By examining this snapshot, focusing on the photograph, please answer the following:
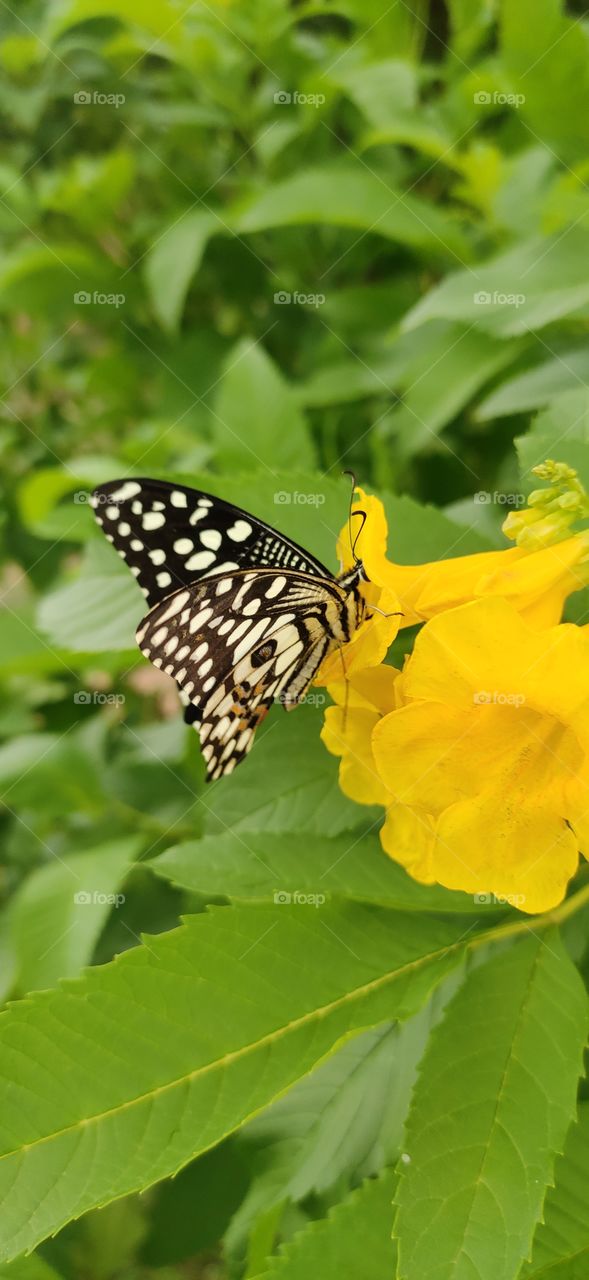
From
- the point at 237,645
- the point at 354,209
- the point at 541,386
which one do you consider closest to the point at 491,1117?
the point at 237,645

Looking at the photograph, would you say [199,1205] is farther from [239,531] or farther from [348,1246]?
[239,531]

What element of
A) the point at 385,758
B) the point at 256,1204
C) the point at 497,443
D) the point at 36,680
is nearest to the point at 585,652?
the point at 385,758

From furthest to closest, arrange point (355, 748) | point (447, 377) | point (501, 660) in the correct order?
1. point (447, 377)
2. point (355, 748)
3. point (501, 660)

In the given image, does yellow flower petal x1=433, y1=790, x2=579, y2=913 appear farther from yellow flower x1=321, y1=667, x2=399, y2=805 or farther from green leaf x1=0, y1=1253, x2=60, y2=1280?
green leaf x1=0, y1=1253, x2=60, y2=1280

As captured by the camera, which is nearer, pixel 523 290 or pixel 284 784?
pixel 284 784

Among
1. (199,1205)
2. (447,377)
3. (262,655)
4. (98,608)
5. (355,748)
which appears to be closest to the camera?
(355,748)

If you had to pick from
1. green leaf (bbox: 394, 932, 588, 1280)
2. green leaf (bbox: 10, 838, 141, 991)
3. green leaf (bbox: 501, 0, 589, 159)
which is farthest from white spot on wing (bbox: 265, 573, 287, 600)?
green leaf (bbox: 501, 0, 589, 159)

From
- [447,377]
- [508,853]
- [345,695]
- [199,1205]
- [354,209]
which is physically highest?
[354,209]

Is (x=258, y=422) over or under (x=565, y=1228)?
over
